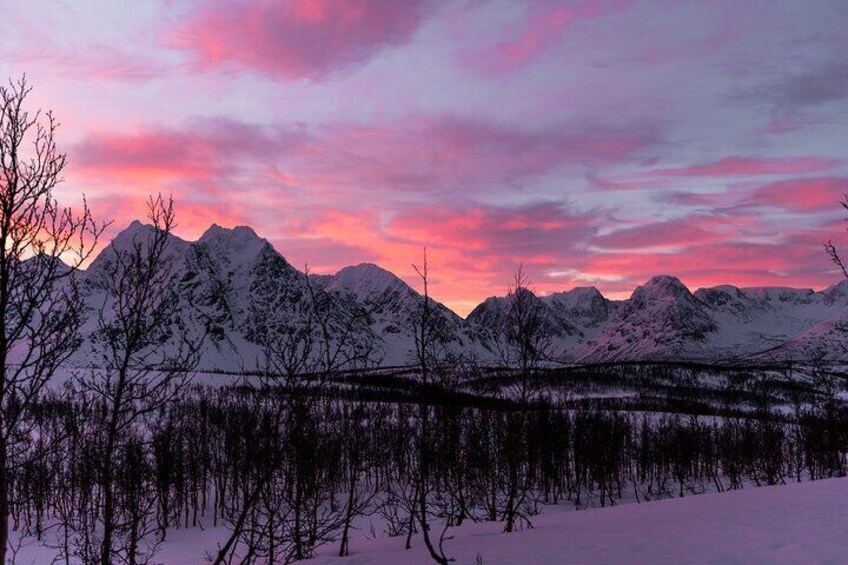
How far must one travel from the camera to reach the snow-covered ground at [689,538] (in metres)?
12.5

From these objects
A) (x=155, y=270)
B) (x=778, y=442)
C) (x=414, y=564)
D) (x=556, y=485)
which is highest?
(x=155, y=270)

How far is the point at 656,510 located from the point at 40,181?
19128 mm

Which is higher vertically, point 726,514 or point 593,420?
point 726,514

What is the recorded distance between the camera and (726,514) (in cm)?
1686

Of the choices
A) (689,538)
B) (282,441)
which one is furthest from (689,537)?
(282,441)

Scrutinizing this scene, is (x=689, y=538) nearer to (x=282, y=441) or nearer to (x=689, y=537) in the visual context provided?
(x=689, y=537)

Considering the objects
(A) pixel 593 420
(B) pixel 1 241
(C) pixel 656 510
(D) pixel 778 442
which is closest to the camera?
(B) pixel 1 241

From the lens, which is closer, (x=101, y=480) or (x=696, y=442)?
(x=101, y=480)

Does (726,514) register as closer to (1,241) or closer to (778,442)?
(1,241)

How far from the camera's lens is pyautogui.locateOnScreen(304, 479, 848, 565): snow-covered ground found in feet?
41.1

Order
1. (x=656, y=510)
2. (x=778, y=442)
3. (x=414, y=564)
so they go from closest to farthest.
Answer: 1. (x=414, y=564)
2. (x=656, y=510)
3. (x=778, y=442)

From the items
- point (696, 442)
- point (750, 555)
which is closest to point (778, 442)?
point (696, 442)

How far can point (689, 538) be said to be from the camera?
14070mm

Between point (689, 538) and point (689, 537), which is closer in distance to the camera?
point (689, 538)
